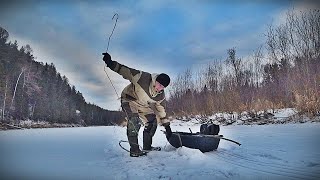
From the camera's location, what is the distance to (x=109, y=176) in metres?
2.23

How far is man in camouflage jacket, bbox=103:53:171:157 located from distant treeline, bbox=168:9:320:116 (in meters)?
2.30

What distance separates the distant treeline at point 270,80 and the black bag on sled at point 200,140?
90.7 inches

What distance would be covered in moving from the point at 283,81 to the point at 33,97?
12.3 metres

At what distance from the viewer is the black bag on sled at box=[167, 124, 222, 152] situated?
10.1ft

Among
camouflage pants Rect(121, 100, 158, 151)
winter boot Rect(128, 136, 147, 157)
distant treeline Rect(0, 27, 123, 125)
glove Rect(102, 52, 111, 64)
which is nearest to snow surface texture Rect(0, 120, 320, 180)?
winter boot Rect(128, 136, 147, 157)

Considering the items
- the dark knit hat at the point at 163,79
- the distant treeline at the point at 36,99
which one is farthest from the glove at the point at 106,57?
the distant treeline at the point at 36,99

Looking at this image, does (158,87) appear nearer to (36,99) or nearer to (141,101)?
(141,101)

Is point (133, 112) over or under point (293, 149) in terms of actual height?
over

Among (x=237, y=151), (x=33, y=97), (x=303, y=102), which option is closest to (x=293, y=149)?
(x=237, y=151)

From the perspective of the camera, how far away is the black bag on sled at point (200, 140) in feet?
10.1

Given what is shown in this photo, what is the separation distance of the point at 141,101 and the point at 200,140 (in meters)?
0.75

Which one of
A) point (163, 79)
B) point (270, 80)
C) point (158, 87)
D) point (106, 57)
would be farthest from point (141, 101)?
point (270, 80)

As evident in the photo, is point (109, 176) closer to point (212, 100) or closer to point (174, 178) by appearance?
point (174, 178)

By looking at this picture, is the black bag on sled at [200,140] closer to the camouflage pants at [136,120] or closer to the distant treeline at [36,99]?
the camouflage pants at [136,120]
